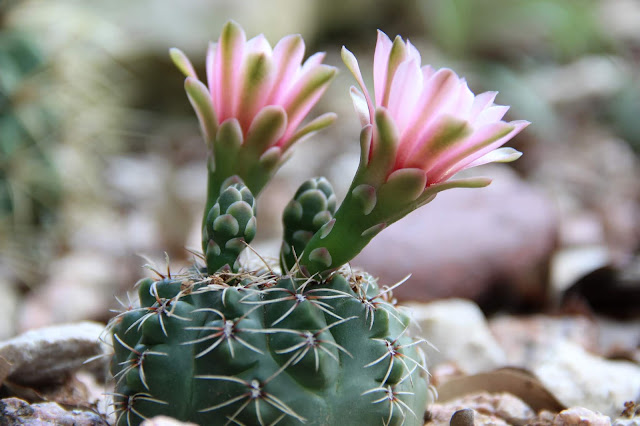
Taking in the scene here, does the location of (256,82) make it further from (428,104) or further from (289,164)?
(289,164)

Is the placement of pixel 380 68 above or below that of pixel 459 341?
above

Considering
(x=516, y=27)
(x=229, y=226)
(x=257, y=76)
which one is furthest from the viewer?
(x=516, y=27)

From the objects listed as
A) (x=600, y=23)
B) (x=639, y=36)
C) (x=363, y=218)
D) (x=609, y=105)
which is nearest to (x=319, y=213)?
(x=363, y=218)

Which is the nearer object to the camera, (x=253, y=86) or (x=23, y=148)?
→ (x=253, y=86)

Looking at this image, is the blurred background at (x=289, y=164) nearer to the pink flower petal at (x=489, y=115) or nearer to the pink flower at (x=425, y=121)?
the pink flower at (x=425, y=121)

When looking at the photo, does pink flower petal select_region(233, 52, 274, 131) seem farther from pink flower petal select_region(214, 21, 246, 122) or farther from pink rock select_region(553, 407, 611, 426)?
pink rock select_region(553, 407, 611, 426)

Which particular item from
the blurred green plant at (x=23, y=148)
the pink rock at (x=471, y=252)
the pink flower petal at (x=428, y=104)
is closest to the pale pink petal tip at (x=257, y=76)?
the pink flower petal at (x=428, y=104)

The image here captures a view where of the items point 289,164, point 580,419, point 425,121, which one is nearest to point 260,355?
point 425,121
